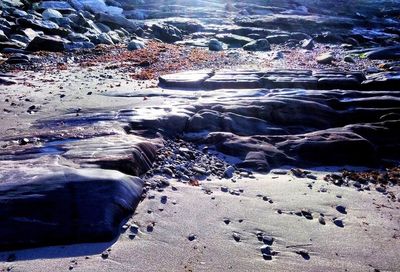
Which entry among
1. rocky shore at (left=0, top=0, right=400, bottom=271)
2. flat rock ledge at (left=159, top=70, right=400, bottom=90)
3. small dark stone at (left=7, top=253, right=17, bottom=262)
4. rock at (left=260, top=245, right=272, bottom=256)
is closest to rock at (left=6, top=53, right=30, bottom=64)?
rocky shore at (left=0, top=0, right=400, bottom=271)

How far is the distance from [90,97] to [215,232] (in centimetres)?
754

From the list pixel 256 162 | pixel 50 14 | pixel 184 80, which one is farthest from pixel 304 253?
pixel 50 14

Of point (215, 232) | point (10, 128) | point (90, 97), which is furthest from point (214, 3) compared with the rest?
point (215, 232)

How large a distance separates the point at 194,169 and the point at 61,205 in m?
2.85

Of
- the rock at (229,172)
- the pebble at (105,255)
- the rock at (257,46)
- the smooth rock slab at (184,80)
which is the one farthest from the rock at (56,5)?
the pebble at (105,255)

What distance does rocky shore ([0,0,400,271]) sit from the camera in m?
4.57

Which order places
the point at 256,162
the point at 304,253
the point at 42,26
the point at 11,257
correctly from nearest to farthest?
the point at 11,257 → the point at 304,253 → the point at 256,162 → the point at 42,26

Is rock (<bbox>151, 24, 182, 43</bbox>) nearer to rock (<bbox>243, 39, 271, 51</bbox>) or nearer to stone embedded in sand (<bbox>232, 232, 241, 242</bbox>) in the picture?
rock (<bbox>243, 39, 271, 51</bbox>)

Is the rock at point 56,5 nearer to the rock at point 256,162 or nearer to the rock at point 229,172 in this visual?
the rock at point 256,162

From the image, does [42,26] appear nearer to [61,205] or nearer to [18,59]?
[18,59]

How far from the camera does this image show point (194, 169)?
23.6 feet

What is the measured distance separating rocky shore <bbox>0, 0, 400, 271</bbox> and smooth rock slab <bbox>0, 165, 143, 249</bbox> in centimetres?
2

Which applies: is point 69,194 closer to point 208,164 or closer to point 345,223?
point 208,164

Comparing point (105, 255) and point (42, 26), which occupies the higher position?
point (105, 255)
